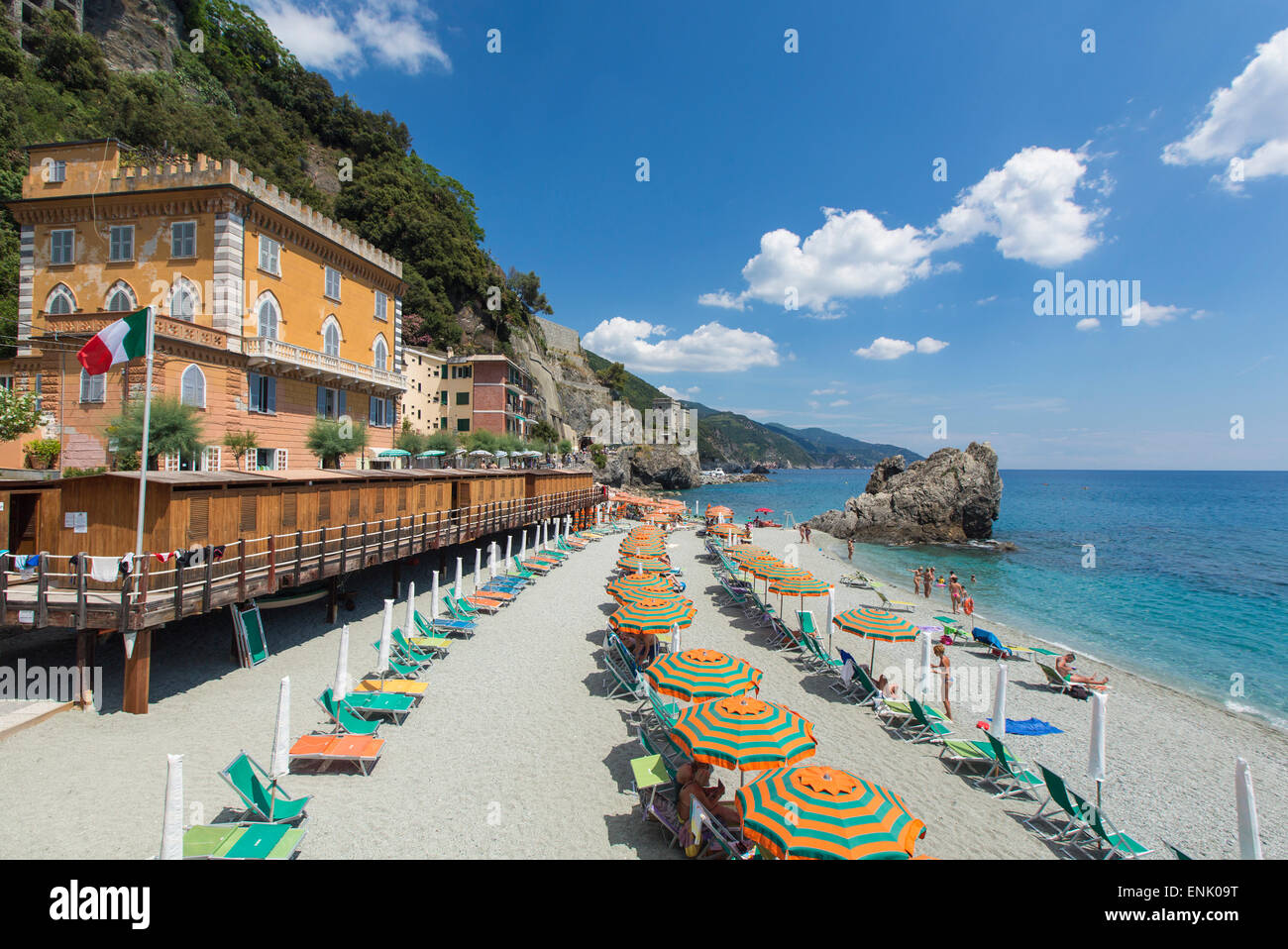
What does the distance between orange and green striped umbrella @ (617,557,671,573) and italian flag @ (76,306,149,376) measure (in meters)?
15.6

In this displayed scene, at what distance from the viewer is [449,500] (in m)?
22.7

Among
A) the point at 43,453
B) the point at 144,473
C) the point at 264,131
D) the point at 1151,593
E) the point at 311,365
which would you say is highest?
the point at 264,131

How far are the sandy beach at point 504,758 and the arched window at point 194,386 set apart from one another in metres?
10.0

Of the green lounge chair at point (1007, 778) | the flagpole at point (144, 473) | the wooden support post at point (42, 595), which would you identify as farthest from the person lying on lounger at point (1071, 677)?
the wooden support post at point (42, 595)

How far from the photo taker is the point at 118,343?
11281 mm

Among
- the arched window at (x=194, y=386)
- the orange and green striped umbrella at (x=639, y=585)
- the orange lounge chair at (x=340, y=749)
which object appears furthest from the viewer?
the arched window at (x=194, y=386)

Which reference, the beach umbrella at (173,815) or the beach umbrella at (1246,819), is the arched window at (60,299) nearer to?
the beach umbrella at (173,815)

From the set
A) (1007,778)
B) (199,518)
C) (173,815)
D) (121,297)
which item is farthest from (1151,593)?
(121,297)

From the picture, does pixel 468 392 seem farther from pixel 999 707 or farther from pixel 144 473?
pixel 999 707

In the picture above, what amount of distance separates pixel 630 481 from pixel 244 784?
300 ft

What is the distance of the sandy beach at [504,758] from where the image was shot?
7.14 metres

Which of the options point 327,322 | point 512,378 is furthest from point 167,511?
point 512,378

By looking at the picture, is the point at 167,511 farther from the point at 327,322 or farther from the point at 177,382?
the point at 327,322

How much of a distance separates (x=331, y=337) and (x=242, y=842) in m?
27.2
